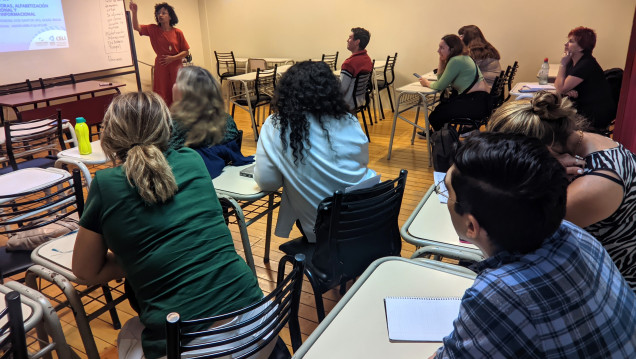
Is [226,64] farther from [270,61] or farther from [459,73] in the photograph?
[459,73]

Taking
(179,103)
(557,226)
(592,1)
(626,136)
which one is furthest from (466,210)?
(592,1)

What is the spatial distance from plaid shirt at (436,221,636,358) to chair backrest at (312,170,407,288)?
0.85 meters

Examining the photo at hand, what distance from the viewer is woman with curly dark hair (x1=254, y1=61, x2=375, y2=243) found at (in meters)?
1.82

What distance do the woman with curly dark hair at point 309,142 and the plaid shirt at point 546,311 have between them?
1.12 meters

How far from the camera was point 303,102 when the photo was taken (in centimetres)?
186

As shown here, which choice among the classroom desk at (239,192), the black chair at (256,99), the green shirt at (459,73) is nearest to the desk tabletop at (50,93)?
the black chair at (256,99)

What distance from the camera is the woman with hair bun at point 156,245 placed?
1168 mm

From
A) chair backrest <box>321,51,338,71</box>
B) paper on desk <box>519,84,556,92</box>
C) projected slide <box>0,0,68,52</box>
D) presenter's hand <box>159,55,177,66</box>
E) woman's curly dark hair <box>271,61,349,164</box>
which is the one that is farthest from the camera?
chair backrest <box>321,51,338,71</box>

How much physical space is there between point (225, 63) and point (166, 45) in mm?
1944

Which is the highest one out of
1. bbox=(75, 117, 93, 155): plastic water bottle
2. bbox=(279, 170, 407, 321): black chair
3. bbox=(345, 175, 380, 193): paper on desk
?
bbox=(75, 117, 93, 155): plastic water bottle

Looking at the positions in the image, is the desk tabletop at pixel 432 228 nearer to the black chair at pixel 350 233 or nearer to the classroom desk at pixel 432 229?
the classroom desk at pixel 432 229

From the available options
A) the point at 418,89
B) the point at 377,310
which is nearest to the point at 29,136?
the point at 377,310

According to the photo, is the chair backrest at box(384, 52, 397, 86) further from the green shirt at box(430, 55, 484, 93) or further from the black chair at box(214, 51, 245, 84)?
the black chair at box(214, 51, 245, 84)

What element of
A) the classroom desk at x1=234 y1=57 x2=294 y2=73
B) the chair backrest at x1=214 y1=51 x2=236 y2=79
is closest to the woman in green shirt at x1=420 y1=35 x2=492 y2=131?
the classroom desk at x1=234 y1=57 x2=294 y2=73
